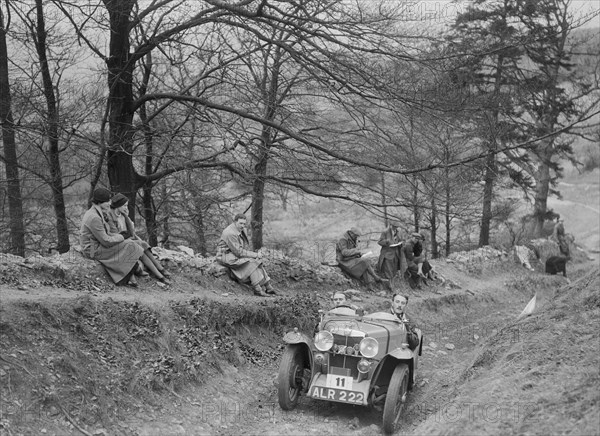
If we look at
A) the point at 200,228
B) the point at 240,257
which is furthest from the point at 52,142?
the point at 240,257

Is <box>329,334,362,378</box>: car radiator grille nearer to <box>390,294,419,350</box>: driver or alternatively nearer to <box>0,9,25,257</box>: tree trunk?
<box>390,294,419,350</box>: driver

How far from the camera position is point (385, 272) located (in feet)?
52.5

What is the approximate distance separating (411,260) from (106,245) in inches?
342

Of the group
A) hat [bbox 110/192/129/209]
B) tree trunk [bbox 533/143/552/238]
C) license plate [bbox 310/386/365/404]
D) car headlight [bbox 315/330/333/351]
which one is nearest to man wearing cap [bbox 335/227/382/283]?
hat [bbox 110/192/129/209]

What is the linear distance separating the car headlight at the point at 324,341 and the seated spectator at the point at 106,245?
3.53 m

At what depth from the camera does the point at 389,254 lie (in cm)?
1606

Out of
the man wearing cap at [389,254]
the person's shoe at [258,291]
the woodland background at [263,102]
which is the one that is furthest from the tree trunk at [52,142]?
the man wearing cap at [389,254]

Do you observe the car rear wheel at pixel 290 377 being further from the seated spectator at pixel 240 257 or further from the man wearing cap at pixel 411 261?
the man wearing cap at pixel 411 261

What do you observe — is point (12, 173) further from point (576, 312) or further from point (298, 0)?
point (576, 312)

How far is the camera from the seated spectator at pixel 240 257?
1185cm

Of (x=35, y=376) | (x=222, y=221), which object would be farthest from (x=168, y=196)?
(x=35, y=376)

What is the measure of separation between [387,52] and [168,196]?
11.4 m

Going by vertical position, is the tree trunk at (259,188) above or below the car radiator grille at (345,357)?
above

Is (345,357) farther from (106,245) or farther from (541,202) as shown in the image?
(541,202)
